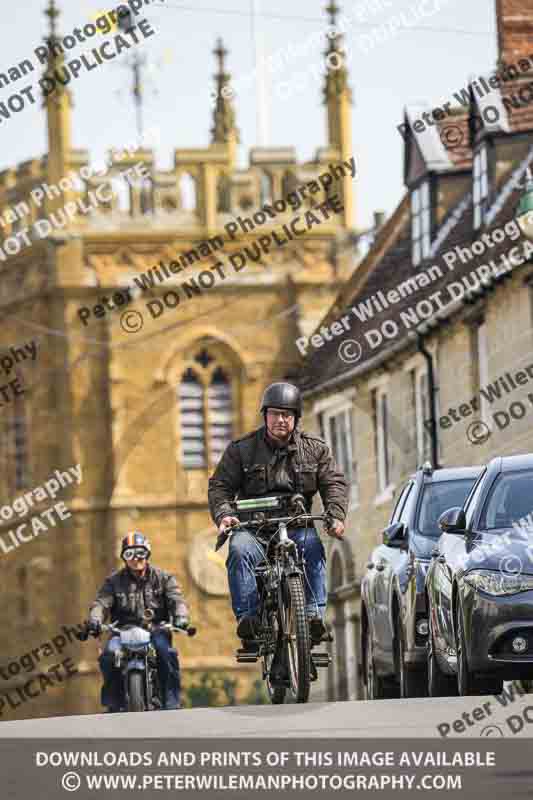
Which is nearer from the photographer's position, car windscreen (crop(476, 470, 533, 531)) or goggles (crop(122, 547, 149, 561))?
car windscreen (crop(476, 470, 533, 531))

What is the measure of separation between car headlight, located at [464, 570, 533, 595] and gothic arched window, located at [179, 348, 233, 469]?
2342 inches

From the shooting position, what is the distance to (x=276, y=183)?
7788 cm

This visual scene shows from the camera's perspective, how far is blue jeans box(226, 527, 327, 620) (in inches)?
663

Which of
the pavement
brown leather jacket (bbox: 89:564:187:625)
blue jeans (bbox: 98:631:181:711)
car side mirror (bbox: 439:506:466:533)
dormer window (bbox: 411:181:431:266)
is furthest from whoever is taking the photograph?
dormer window (bbox: 411:181:431:266)

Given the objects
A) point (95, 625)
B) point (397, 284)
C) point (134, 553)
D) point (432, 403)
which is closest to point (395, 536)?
point (134, 553)

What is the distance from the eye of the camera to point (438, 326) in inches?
1569

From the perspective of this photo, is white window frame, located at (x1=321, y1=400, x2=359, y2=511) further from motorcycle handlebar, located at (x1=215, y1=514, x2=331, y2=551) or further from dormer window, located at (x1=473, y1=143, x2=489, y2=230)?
motorcycle handlebar, located at (x1=215, y1=514, x2=331, y2=551)

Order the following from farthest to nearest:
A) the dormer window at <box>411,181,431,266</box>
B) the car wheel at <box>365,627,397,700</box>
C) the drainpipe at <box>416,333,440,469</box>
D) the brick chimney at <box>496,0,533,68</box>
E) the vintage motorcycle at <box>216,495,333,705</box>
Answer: the dormer window at <box>411,181,431,266</box> → the brick chimney at <box>496,0,533,68</box> → the drainpipe at <box>416,333,440,469</box> → the car wheel at <box>365,627,397,700</box> → the vintage motorcycle at <box>216,495,333,705</box>

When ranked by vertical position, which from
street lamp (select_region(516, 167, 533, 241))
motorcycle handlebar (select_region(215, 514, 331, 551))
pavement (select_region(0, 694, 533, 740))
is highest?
street lamp (select_region(516, 167, 533, 241))

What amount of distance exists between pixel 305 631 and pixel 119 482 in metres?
59.8
